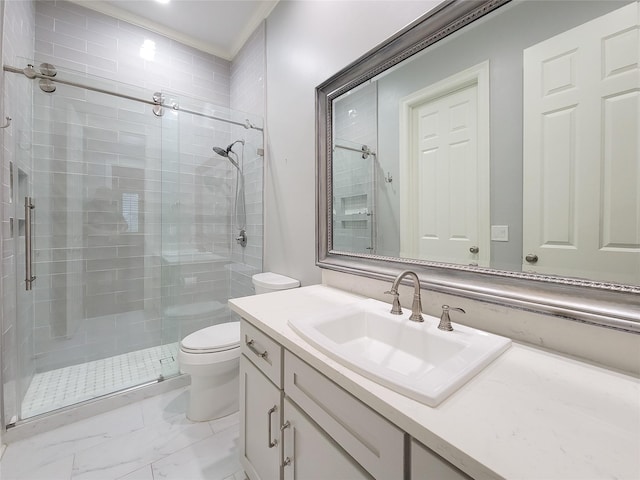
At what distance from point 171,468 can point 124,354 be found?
1.30 m

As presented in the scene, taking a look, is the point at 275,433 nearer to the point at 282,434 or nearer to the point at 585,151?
the point at 282,434

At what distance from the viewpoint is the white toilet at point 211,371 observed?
1480 mm

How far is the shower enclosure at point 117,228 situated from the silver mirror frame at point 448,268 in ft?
2.96

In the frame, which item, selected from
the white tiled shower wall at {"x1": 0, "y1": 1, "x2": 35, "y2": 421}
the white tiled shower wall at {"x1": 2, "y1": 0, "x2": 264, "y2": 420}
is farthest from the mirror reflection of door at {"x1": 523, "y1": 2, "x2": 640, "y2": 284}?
the white tiled shower wall at {"x1": 0, "y1": 1, "x2": 35, "y2": 421}

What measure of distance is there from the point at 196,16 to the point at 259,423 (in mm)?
2914

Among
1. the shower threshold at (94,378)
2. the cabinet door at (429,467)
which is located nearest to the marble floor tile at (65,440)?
the shower threshold at (94,378)

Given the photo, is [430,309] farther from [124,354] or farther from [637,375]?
[124,354]

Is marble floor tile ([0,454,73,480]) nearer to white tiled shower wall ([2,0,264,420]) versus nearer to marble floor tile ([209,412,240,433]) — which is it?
marble floor tile ([209,412,240,433])

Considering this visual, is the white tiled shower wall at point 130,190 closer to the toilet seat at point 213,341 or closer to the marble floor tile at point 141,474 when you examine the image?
the toilet seat at point 213,341

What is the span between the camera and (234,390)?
164 centimetres

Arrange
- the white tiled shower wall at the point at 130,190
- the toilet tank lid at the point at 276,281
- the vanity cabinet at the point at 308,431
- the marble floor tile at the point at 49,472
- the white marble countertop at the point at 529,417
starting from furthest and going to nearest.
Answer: the white tiled shower wall at the point at 130,190 < the toilet tank lid at the point at 276,281 < the marble floor tile at the point at 49,472 < the vanity cabinet at the point at 308,431 < the white marble countertop at the point at 529,417

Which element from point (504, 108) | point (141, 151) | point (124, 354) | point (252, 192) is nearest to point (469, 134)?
point (504, 108)

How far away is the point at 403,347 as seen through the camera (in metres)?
0.91

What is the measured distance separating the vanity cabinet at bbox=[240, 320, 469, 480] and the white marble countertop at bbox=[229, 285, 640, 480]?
4 centimetres
